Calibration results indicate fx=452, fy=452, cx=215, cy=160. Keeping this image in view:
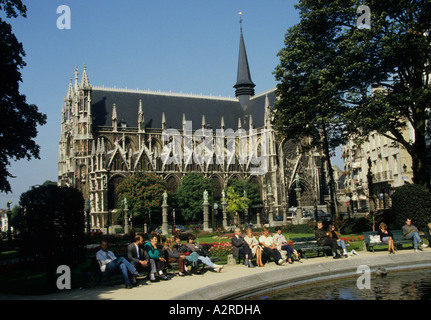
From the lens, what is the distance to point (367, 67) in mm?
24844

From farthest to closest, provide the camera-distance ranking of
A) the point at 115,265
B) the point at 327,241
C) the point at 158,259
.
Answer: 1. the point at 327,241
2. the point at 158,259
3. the point at 115,265

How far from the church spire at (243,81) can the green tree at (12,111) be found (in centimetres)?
6132

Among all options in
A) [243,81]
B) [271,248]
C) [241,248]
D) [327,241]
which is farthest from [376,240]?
[243,81]

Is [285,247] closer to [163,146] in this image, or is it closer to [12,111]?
[12,111]

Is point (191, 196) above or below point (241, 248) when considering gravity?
above

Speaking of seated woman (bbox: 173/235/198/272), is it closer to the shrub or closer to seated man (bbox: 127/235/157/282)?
seated man (bbox: 127/235/157/282)

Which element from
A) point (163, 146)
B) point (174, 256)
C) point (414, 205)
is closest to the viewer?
point (174, 256)

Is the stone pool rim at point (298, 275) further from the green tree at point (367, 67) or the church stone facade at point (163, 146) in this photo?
the church stone facade at point (163, 146)

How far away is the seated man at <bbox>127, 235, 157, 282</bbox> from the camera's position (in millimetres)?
13359

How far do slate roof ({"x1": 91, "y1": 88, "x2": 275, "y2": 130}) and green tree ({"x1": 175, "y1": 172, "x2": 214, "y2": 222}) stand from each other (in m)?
13.4

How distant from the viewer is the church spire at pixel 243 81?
87125 mm

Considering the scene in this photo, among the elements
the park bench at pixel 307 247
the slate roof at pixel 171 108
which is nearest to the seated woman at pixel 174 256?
the park bench at pixel 307 247

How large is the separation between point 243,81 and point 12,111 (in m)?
65.2
